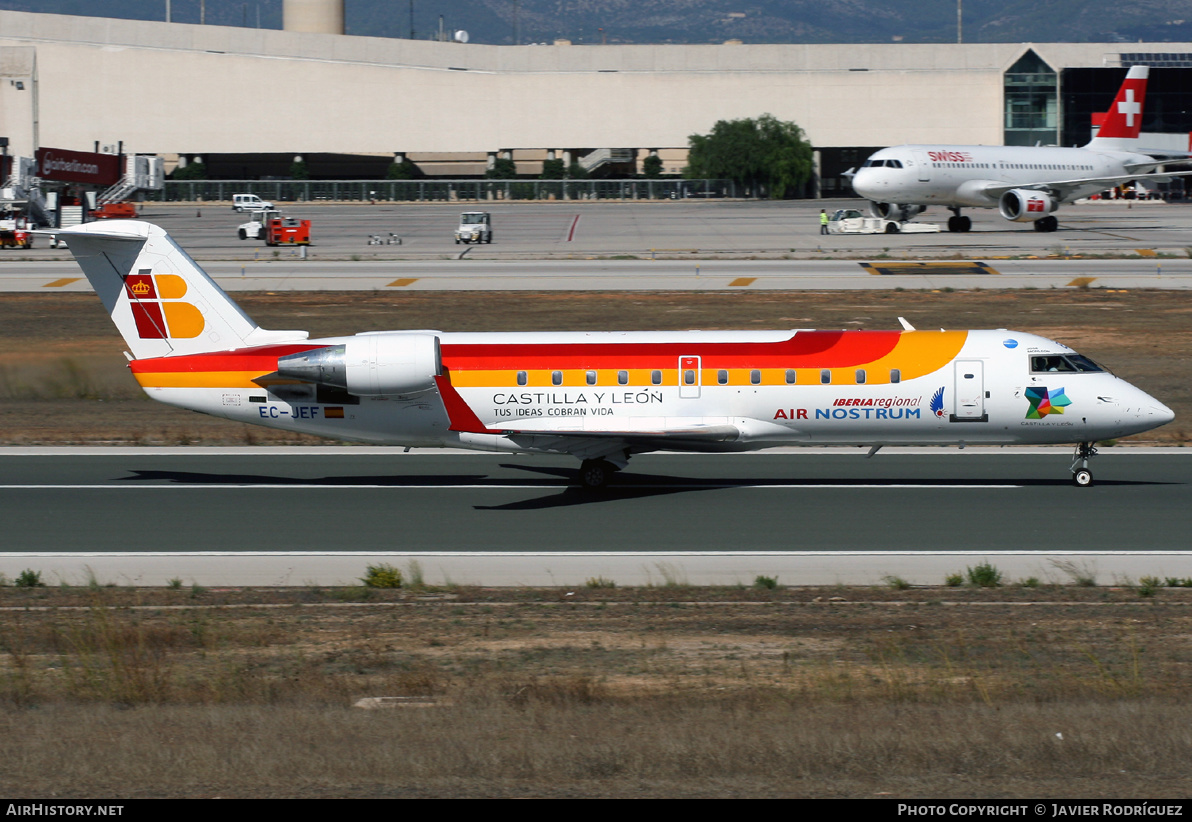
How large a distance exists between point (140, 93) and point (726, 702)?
168 metres

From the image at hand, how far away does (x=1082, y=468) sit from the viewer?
26172 millimetres

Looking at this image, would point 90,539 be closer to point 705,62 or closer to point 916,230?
point 916,230

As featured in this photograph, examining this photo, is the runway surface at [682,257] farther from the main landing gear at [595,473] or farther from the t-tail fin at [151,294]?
the t-tail fin at [151,294]

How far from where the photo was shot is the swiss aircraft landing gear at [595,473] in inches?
1040

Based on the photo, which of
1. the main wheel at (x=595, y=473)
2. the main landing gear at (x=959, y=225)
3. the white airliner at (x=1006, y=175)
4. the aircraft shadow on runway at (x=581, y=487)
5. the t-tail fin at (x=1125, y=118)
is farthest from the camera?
the t-tail fin at (x=1125, y=118)

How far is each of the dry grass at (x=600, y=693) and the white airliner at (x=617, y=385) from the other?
6679mm

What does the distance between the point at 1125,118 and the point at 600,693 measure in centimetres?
8611

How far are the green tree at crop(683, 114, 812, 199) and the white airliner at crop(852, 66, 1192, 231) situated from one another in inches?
2370

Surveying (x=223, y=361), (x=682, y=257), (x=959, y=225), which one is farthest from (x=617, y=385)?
(x=959, y=225)

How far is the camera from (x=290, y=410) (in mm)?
25688

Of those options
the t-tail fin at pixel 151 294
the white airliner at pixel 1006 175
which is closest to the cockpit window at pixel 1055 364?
the t-tail fin at pixel 151 294

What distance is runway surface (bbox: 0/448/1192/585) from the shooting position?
67.9 ft

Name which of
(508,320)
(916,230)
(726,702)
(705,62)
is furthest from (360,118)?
(726,702)

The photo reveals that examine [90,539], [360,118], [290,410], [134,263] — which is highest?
[360,118]
